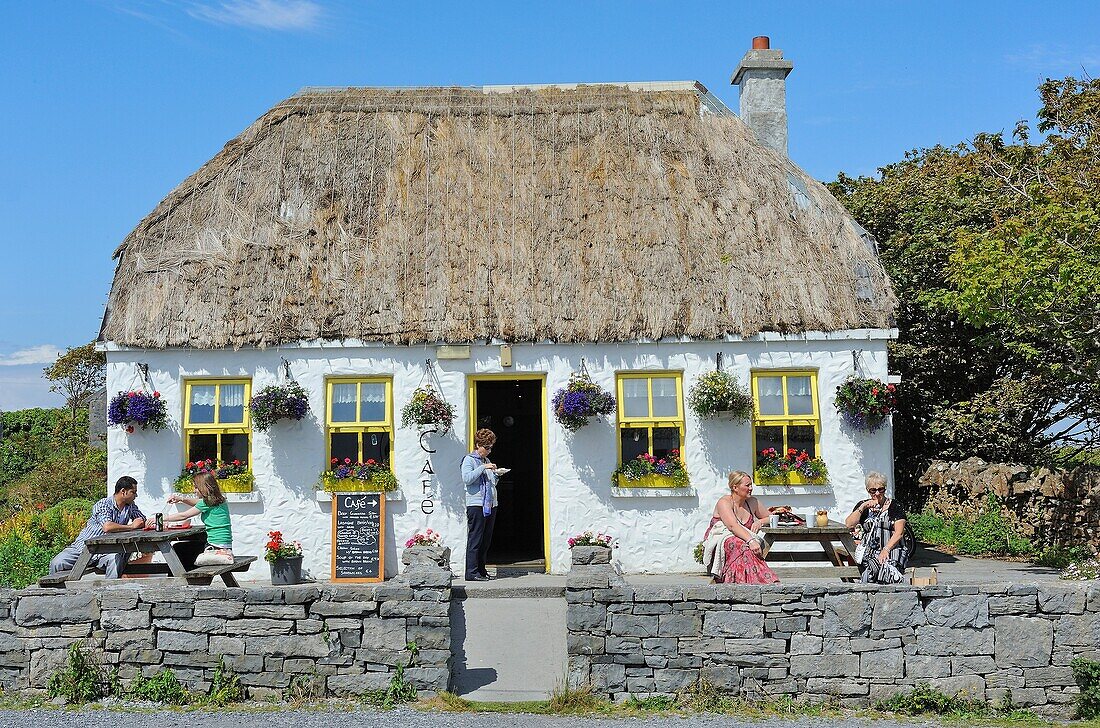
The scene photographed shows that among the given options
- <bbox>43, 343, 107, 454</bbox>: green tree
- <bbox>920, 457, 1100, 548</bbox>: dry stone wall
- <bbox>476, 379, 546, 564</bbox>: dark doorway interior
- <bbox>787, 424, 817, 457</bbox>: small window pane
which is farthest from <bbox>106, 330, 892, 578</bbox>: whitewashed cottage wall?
<bbox>43, 343, 107, 454</bbox>: green tree

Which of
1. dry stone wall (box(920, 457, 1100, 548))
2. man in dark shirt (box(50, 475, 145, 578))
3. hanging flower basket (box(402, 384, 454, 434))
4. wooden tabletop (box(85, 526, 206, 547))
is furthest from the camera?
dry stone wall (box(920, 457, 1100, 548))

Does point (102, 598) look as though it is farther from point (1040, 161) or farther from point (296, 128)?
point (1040, 161)

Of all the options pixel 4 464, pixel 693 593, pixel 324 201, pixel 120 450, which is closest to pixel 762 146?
pixel 324 201

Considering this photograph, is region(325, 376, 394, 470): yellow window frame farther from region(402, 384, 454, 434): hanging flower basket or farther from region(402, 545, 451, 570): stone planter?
region(402, 545, 451, 570): stone planter

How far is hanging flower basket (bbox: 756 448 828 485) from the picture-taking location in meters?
13.1

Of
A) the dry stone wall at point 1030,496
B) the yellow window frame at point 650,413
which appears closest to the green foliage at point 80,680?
the yellow window frame at point 650,413

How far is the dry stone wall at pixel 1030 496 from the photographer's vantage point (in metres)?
13.7

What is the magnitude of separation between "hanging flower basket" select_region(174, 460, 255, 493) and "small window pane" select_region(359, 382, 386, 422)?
62.5 inches

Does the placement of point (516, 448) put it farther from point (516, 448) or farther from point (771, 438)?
point (771, 438)

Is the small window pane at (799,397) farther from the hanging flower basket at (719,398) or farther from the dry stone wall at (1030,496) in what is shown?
the dry stone wall at (1030,496)

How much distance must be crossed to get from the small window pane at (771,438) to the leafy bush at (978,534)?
3292mm

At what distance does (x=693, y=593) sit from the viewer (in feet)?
27.0

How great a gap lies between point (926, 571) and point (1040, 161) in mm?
7648

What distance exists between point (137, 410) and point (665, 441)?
6.45 metres
